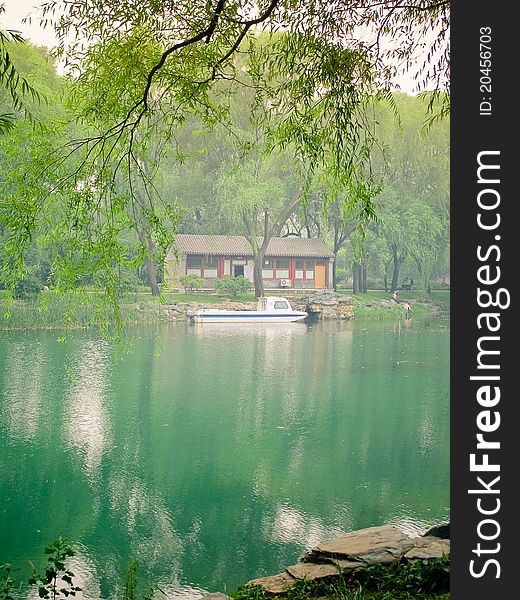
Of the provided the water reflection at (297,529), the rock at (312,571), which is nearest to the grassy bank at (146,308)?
the water reflection at (297,529)

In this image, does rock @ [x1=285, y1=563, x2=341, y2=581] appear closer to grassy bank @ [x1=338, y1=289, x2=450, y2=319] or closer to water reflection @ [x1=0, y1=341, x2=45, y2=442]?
water reflection @ [x1=0, y1=341, x2=45, y2=442]

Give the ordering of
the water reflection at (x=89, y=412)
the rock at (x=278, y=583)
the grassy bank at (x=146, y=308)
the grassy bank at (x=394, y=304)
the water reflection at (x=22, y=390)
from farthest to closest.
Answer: the grassy bank at (x=394, y=304) < the grassy bank at (x=146, y=308) < the water reflection at (x=22, y=390) < the water reflection at (x=89, y=412) < the rock at (x=278, y=583)

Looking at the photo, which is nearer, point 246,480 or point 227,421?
point 246,480

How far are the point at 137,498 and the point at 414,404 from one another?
13.5ft

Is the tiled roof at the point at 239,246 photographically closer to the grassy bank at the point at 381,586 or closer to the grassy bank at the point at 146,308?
the grassy bank at the point at 146,308

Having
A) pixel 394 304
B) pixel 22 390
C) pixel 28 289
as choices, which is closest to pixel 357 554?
pixel 22 390

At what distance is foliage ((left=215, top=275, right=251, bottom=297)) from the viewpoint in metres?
18.6

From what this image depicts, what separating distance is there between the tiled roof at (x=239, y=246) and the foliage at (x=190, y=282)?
0.73m

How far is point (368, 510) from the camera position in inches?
193

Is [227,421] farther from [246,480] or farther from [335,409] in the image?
[246,480]

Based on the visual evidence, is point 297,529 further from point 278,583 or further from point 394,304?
point 394,304

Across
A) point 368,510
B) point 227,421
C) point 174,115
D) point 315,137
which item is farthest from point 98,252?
point 227,421

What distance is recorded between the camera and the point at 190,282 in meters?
18.5

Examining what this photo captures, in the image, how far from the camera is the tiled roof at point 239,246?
1934cm
